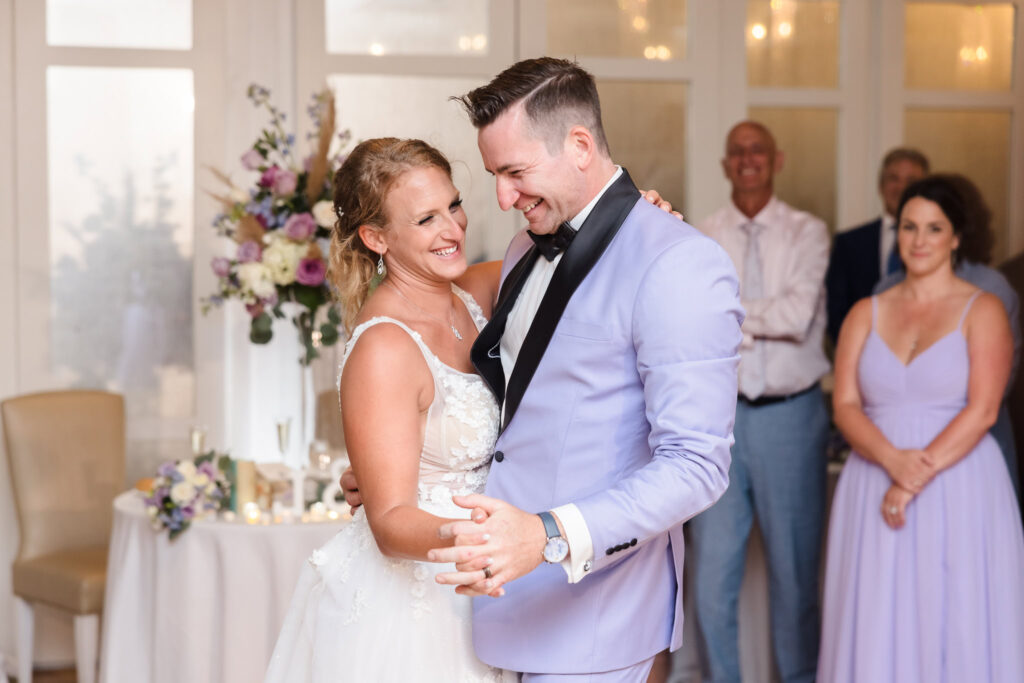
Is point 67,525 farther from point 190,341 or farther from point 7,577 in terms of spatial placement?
point 190,341

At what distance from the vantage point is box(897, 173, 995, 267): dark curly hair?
3.62 m

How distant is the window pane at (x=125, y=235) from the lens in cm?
486

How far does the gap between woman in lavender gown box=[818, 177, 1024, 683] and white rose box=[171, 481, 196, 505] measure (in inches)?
81.9

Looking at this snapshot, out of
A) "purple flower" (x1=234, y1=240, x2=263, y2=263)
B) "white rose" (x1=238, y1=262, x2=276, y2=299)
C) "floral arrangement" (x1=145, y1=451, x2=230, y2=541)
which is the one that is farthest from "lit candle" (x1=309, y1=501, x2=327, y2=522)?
"purple flower" (x1=234, y1=240, x2=263, y2=263)

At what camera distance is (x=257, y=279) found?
3.41 m

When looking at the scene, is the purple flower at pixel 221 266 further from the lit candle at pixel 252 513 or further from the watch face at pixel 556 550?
the watch face at pixel 556 550

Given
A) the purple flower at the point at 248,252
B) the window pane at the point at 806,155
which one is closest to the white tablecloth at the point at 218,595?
the purple flower at the point at 248,252

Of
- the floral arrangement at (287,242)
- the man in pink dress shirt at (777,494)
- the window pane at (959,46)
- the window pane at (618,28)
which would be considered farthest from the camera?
the window pane at (959,46)

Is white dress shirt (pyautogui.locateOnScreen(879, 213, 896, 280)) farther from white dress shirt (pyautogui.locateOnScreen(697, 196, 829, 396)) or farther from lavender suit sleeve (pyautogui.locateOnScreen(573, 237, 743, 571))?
lavender suit sleeve (pyautogui.locateOnScreen(573, 237, 743, 571))

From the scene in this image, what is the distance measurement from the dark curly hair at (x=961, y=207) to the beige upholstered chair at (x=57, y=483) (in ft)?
10.7

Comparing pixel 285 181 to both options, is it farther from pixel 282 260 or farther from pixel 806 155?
pixel 806 155

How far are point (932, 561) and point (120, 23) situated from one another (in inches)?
155

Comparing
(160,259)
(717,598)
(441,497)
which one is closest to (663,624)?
(441,497)

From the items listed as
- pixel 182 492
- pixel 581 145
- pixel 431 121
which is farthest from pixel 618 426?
pixel 431 121
